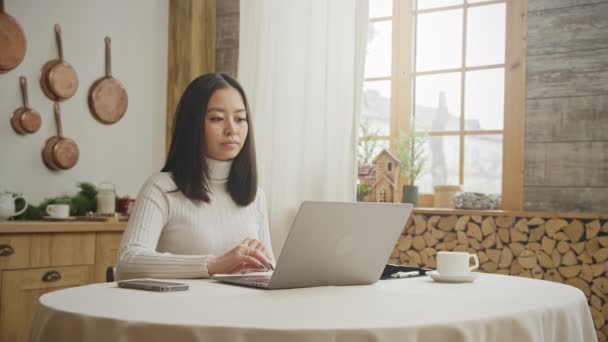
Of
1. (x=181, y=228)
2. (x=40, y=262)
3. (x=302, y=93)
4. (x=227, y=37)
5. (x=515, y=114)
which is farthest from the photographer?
(x=227, y=37)

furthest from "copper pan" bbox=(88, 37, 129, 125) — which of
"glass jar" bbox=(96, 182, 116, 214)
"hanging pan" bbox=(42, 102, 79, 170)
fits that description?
"glass jar" bbox=(96, 182, 116, 214)

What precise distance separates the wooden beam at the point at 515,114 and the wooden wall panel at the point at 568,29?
76mm

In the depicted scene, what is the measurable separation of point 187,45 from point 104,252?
155 centimetres

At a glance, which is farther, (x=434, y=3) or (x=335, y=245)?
(x=434, y=3)

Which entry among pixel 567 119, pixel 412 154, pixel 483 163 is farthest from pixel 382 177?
pixel 567 119

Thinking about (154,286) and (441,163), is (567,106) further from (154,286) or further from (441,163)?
(154,286)

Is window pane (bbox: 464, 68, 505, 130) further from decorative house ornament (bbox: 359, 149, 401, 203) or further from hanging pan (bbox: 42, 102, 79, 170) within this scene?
hanging pan (bbox: 42, 102, 79, 170)

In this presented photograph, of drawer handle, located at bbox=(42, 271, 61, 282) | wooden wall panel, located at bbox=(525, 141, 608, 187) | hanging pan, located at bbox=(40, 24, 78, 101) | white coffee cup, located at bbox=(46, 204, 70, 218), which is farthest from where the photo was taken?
hanging pan, located at bbox=(40, 24, 78, 101)

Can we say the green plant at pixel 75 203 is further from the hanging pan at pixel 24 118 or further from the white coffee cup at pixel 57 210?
the hanging pan at pixel 24 118

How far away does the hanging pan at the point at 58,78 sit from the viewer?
336 cm

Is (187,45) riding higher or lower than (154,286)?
higher

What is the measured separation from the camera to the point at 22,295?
2789 millimetres

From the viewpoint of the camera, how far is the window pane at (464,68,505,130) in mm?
3494

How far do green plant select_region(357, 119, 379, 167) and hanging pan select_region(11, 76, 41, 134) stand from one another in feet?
5.55
